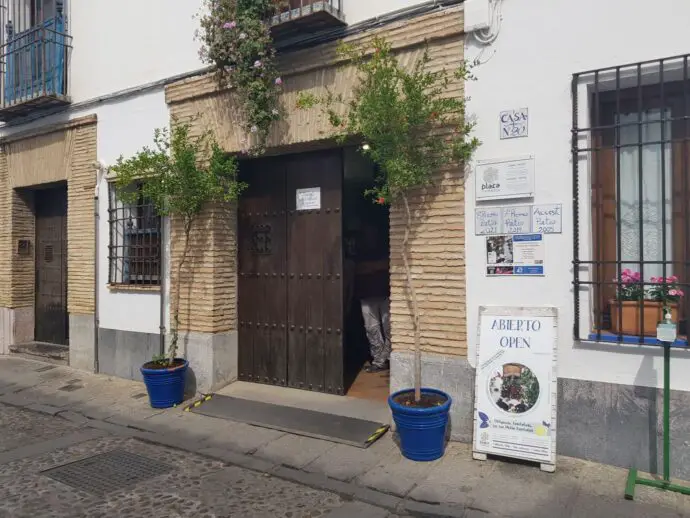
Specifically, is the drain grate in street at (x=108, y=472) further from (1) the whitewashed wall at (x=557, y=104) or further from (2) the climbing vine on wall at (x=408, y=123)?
(1) the whitewashed wall at (x=557, y=104)

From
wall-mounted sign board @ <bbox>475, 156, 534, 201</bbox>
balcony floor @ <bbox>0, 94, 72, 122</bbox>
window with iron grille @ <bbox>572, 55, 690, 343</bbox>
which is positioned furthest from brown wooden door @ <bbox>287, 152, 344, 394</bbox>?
balcony floor @ <bbox>0, 94, 72, 122</bbox>

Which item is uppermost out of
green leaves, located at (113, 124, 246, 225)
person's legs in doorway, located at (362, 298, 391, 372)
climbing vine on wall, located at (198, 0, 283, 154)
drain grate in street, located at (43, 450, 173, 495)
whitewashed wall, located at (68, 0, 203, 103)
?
whitewashed wall, located at (68, 0, 203, 103)

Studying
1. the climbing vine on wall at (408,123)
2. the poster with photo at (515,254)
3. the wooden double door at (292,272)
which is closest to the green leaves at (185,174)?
the wooden double door at (292,272)

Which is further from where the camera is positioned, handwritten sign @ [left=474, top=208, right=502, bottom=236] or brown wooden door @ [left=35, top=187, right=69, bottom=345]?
brown wooden door @ [left=35, top=187, right=69, bottom=345]

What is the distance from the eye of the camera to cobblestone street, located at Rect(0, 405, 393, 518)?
3.49 meters

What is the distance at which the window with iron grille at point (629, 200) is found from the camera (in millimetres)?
3814

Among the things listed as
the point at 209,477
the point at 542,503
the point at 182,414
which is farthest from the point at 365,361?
the point at 542,503

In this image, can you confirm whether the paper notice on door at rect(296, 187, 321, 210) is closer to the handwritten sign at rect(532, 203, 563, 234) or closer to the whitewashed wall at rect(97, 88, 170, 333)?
the whitewashed wall at rect(97, 88, 170, 333)

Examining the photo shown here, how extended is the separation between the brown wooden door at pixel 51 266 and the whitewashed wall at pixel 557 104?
22.8 feet

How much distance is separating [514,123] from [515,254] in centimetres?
105

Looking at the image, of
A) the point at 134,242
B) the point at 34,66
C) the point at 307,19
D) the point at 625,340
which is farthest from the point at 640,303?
the point at 34,66

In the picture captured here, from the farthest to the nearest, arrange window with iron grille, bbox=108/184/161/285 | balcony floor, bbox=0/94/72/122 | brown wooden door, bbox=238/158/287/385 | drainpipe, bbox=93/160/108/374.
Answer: balcony floor, bbox=0/94/72/122, drainpipe, bbox=93/160/108/374, window with iron grille, bbox=108/184/161/285, brown wooden door, bbox=238/158/287/385

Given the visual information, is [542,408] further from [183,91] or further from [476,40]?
[183,91]

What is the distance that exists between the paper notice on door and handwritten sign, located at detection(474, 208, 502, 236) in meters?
1.99
